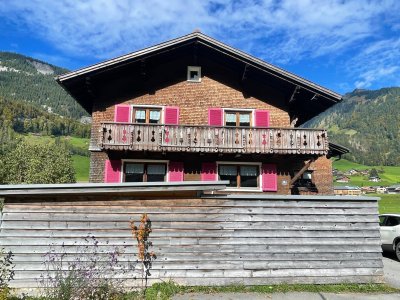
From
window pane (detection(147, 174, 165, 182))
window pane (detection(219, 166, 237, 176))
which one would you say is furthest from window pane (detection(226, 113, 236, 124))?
window pane (detection(147, 174, 165, 182))

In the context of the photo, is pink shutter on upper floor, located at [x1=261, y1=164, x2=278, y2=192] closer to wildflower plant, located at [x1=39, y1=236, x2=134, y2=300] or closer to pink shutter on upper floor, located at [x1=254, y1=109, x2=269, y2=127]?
pink shutter on upper floor, located at [x1=254, y1=109, x2=269, y2=127]

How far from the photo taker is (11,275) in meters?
9.46

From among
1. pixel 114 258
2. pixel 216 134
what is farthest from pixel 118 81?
pixel 114 258

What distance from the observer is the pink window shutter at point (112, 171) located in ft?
57.2

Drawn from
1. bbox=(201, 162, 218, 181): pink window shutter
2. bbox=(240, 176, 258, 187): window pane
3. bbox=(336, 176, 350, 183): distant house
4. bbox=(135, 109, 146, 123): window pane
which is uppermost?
bbox=(336, 176, 350, 183): distant house

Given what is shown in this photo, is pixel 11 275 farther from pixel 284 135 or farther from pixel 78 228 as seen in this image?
pixel 284 135

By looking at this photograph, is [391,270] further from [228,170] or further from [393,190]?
[393,190]

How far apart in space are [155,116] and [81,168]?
69.0 metres

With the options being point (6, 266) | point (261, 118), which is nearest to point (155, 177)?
point (261, 118)

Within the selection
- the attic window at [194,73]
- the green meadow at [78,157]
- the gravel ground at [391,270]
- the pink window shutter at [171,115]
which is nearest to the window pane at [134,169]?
the pink window shutter at [171,115]

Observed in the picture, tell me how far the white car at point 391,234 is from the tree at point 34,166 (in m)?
45.6

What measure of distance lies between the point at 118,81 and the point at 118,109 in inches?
59.9

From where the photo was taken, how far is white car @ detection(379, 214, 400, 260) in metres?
15.6

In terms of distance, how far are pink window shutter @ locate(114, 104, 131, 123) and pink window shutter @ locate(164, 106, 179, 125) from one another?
1.84 meters
